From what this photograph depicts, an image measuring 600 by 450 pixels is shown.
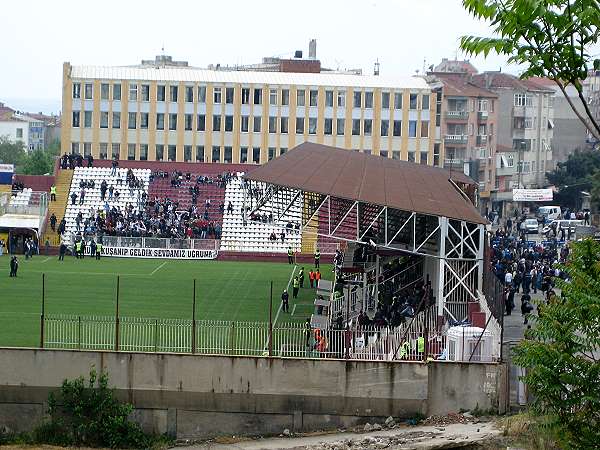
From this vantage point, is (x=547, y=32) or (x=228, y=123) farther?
(x=228, y=123)

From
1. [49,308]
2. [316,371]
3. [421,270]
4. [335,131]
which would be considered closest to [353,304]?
[421,270]

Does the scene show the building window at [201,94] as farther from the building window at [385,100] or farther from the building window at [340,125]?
the building window at [385,100]

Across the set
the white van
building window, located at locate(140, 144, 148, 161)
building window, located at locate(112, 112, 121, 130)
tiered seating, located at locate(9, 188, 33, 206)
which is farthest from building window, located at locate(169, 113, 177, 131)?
the white van

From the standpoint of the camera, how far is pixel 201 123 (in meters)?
96.8

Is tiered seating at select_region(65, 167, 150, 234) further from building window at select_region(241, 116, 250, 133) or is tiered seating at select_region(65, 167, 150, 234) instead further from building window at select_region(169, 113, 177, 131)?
building window at select_region(241, 116, 250, 133)

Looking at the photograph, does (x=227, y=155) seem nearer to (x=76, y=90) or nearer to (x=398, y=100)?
(x=76, y=90)

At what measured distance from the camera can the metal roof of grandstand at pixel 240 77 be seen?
316ft

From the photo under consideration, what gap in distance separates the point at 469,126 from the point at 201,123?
71.9 ft

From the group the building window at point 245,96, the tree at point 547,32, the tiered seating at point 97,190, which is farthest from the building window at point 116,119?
the tree at point 547,32

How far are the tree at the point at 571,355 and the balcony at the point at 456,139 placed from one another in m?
81.9

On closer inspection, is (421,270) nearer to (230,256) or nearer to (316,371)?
(316,371)

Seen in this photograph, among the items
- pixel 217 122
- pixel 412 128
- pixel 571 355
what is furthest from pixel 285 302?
pixel 412 128

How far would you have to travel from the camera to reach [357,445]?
109 feet

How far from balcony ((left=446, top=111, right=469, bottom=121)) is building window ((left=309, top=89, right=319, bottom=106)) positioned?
46.0ft
